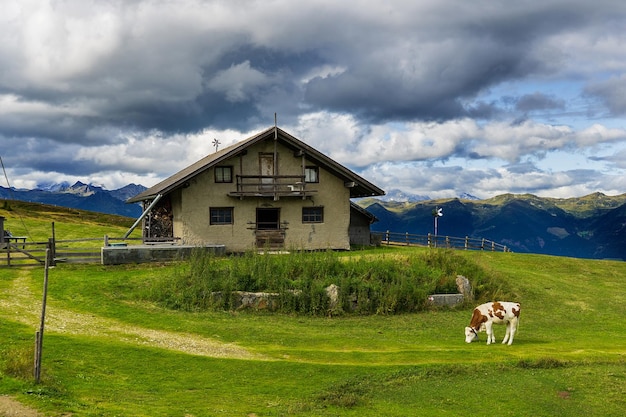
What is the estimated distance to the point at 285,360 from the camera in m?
16.7

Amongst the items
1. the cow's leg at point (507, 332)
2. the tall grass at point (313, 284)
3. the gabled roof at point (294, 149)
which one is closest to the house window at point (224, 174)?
the gabled roof at point (294, 149)

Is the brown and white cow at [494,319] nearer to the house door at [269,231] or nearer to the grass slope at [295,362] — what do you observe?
the grass slope at [295,362]

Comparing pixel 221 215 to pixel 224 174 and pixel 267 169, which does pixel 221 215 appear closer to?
pixel 224 174

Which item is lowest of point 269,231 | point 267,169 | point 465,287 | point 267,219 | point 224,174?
point 465,287

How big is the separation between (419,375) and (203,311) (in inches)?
482

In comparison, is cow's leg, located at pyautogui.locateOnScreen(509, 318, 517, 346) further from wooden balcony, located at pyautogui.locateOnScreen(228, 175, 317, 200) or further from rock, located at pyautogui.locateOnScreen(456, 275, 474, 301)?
wooden balcony, located at pyautogui.locateOnScreen(228, 175, 317, 200)

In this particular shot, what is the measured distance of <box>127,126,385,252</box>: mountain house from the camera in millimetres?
39031

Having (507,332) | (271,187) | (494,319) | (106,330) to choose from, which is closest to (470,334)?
(494,319)

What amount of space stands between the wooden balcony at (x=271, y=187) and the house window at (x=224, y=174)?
70 centimetres

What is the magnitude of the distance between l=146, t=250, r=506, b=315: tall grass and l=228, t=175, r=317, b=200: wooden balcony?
384 inches

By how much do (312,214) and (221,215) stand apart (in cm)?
703

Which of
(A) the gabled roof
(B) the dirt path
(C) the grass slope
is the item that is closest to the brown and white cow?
(C) the grass slope

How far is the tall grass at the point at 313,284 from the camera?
84.2 ft

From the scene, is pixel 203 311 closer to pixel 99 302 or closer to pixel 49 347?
pixel 99 302
